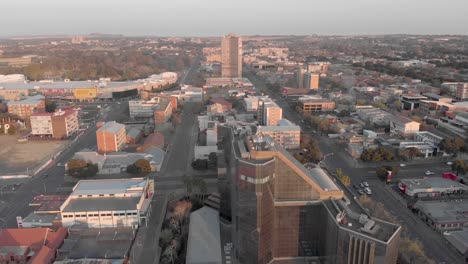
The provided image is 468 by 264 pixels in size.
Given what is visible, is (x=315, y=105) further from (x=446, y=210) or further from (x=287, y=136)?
(x=446, y=210)

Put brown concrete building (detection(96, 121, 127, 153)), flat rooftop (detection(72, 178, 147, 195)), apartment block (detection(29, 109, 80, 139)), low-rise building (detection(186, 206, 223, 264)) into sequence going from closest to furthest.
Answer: low-rise building (detection(186, 206, 223, 264)) → flat rooftop (detection(72, 178, 147, 195)) → brown concrete building (detection(96, 121, 127, 153)) → apartment block (detection(29, 109, 80, 139))

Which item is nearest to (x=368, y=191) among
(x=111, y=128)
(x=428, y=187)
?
(x=428, y=187)

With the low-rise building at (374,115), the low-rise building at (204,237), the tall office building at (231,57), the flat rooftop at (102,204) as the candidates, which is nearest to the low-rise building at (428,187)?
the low-rise building at (204,237)

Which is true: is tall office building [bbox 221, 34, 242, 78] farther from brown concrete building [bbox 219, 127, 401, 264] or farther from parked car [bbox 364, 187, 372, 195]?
brown concrete building [bbox 219, 127, 401, 264]

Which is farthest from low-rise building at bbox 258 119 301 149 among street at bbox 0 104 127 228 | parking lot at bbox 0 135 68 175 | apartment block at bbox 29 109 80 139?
apartment block at bbox 29 109 80 139

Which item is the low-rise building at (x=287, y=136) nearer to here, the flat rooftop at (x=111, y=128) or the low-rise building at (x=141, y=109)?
the flat rooftop at (x=111, y=128)

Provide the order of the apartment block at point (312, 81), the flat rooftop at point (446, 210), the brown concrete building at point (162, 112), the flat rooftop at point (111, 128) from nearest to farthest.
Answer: the flat rooftop at point (446, 210)
the flat rooftop at point (111, 128)
the brown concrete building at point (162, 112)
the apartment block at point (312, 81)

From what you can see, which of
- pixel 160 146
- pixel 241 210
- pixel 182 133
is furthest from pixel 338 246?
pixel 182 133
